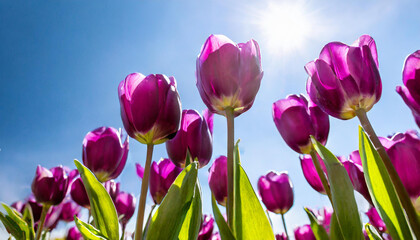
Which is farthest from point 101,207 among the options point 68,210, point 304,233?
point 68,210

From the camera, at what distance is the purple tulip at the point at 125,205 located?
1.27 meters

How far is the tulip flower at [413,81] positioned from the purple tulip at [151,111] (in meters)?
0.48

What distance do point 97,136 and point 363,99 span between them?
75cm

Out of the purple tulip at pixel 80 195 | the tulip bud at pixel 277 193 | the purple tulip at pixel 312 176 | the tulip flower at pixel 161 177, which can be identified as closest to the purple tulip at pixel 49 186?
the purple tulip at pixel 80 195

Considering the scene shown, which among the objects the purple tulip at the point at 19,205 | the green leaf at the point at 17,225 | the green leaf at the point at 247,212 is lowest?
the green leaf at the point at 247,212

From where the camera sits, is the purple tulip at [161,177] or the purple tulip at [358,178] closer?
the purple tulip at [358,178]

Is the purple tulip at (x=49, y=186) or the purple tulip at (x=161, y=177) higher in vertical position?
the purple tulip at (x=49, y=186)

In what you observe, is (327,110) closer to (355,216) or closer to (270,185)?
(355,216)

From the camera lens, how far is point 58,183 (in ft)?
3.91

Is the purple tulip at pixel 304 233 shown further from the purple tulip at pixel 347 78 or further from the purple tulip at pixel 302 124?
the purple tulip at pixel 347 78

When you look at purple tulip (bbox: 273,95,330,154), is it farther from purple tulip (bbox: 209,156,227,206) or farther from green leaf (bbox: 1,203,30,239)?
green leaf (bbox: 1,203,30,239)

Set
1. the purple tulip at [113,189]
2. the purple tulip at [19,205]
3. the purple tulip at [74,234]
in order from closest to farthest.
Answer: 1. the purple tulip at [113,189]
2. the purple tulip at [74,234]
3. the purple tulip at [19,205]

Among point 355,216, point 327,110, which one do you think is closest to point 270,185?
point 327,110

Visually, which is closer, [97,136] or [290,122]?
[290,122]
